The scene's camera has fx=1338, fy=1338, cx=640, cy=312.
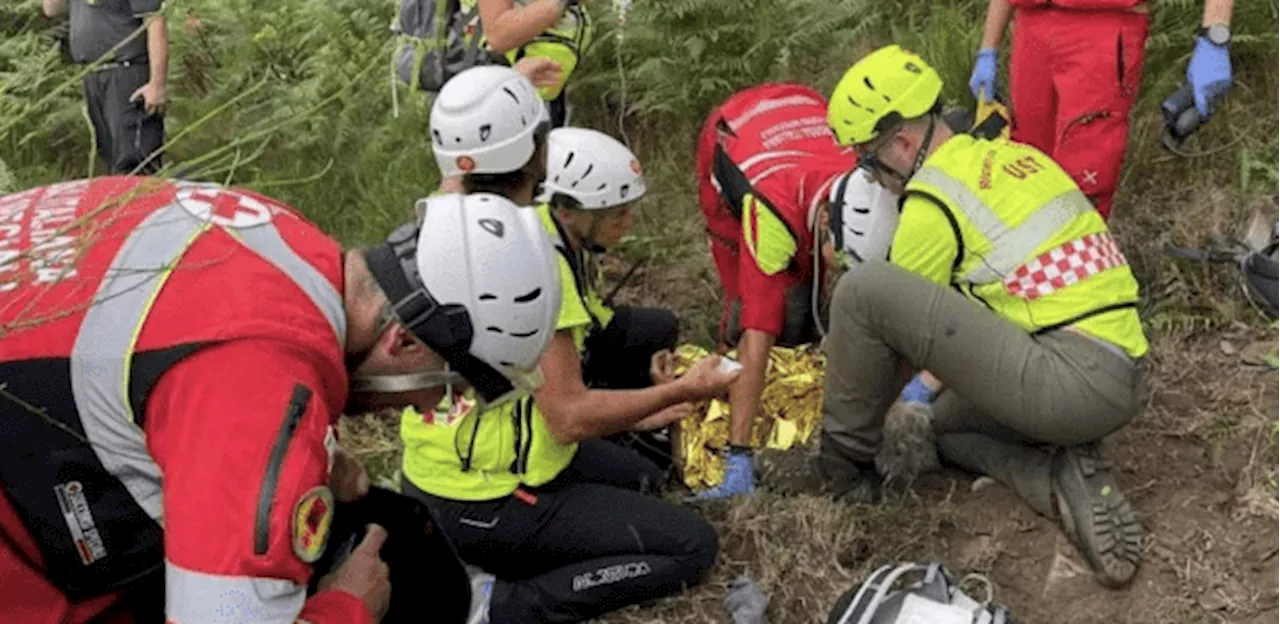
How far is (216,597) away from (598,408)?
1.83 metres

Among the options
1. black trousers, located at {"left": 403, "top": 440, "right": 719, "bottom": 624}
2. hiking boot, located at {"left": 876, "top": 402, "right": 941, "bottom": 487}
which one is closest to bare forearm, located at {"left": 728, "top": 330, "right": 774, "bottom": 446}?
hiking boot, located at {"left": 876, "top": 402, "right": 941, "bottom": 487}

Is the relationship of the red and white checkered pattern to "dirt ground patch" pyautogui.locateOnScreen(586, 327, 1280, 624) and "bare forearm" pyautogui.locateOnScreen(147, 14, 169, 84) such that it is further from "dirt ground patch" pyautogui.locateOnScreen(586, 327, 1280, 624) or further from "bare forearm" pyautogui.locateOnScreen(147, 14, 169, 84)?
"bare forearm" pyautogui.locateOnScreen(147, 14, 169, 84)

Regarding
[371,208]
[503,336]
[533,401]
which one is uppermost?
[503,336]

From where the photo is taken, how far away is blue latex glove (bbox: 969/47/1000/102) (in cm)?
523

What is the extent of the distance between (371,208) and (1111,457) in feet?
11.6

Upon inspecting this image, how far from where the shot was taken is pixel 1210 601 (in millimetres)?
3555

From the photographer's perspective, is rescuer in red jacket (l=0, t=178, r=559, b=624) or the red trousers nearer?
rescuer in red jacket (l=0, t=178, r=559, b=624)

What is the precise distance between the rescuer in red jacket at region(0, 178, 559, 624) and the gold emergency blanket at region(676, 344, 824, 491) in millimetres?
2120

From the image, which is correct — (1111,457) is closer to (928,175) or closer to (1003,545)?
(1003,545)

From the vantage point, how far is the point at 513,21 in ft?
15.4

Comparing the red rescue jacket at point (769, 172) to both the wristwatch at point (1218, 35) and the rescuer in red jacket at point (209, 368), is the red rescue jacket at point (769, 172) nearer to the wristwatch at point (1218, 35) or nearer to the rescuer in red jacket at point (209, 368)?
the wristwatch at point (1218, 35)

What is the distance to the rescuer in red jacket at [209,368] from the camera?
191cm

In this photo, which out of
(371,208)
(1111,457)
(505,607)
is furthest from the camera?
(371,208)

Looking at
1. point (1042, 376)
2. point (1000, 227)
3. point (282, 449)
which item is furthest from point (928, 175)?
point (282, 449)
